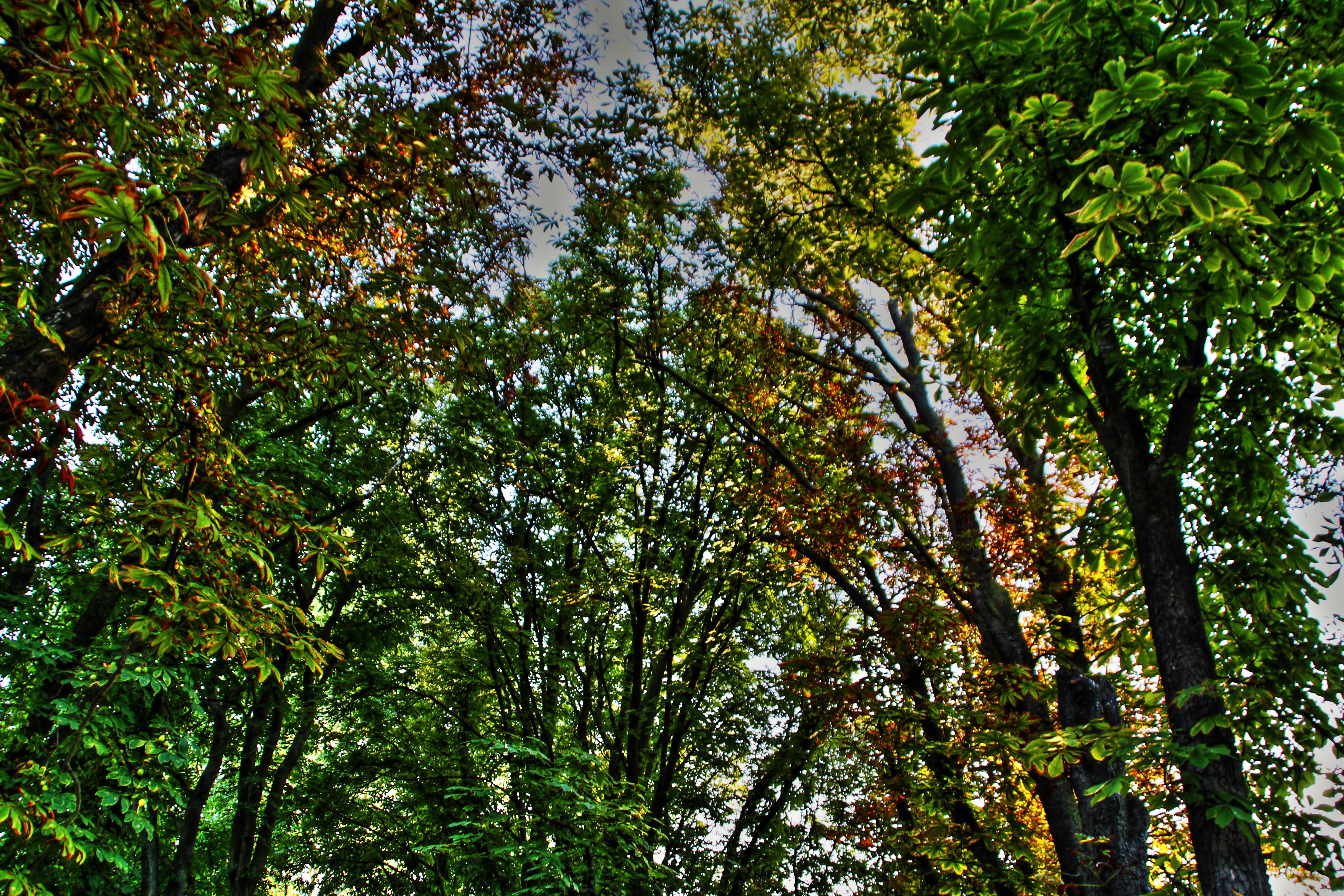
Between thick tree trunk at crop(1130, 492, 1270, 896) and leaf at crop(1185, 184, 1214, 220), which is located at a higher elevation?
leaf at crop(1185, 184, 1214, 220)

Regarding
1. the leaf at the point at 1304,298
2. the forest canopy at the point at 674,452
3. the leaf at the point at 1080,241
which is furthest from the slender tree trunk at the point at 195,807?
the leaf at the point at 1304,298

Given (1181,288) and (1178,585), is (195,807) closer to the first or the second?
(1178,585)

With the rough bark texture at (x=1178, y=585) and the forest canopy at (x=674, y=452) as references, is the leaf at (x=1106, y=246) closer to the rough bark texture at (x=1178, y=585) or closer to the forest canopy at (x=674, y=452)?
the forest canopy at (x=674, y=452)

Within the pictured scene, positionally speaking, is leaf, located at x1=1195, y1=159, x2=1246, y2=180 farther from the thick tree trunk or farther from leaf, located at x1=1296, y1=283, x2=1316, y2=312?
the thick tree trunk

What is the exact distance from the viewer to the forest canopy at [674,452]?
2.75m

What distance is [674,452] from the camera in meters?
10.3

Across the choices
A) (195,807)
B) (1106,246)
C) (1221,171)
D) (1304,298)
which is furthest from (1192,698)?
(195,807)

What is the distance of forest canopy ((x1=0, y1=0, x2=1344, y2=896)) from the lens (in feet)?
9.03

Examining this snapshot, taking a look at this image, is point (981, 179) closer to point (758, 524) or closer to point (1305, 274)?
point (1305, 274)

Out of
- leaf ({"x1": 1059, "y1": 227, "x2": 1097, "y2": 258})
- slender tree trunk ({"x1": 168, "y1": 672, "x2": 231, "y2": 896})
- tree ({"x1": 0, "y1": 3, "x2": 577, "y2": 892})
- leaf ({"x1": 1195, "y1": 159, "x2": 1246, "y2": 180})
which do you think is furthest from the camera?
slender tree trunk ({"x1": 168, "y1": 672, "x2": 231, "y2": 896})

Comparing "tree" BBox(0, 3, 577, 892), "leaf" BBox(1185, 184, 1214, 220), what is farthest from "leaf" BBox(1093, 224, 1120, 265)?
"tree" BBox(0, 3, 577, 892)

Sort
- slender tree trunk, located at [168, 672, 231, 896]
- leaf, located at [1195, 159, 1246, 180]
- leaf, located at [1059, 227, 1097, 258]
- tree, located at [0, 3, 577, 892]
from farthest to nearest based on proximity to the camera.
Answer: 1. slender tree trunk, located at [168, 672, 231, 896]
2. tree, located at [0, 3, 577, 892]
3. leaf, located at [1059, 227, 1097, 258]
4. leaf, located at [1195, 159, 1246, 180]

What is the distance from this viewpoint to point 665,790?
29.9ft

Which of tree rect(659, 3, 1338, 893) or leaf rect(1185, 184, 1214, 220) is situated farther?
tree rect(659, 3, 1338, 893)
